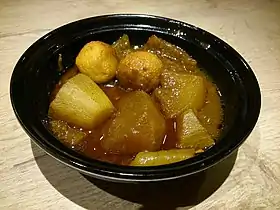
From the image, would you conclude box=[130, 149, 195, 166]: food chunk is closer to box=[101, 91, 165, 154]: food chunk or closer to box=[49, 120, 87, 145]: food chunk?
box=[101, 91, 165, 154]: food chunk

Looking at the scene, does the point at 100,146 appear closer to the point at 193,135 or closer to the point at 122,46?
the point at 193,135

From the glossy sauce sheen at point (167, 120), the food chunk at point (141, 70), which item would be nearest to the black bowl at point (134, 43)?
the glossy sauce sheen at point (167, 120)

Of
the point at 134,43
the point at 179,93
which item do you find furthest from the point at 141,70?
the point at 134,43

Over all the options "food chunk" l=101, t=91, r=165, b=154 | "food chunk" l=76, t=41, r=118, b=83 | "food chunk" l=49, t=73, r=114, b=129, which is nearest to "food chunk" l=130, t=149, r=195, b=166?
"food chunk" l=101, t=91, r=165, b=154

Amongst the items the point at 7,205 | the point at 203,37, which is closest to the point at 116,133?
the point at 7,205

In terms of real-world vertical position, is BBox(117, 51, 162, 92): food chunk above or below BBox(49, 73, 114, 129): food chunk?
above

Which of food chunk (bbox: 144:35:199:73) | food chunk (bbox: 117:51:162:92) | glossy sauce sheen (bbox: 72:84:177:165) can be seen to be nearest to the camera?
glossy sauce sheen (bbox: 72:84:177:165)

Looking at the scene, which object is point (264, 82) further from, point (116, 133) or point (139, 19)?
point (116, 133)
